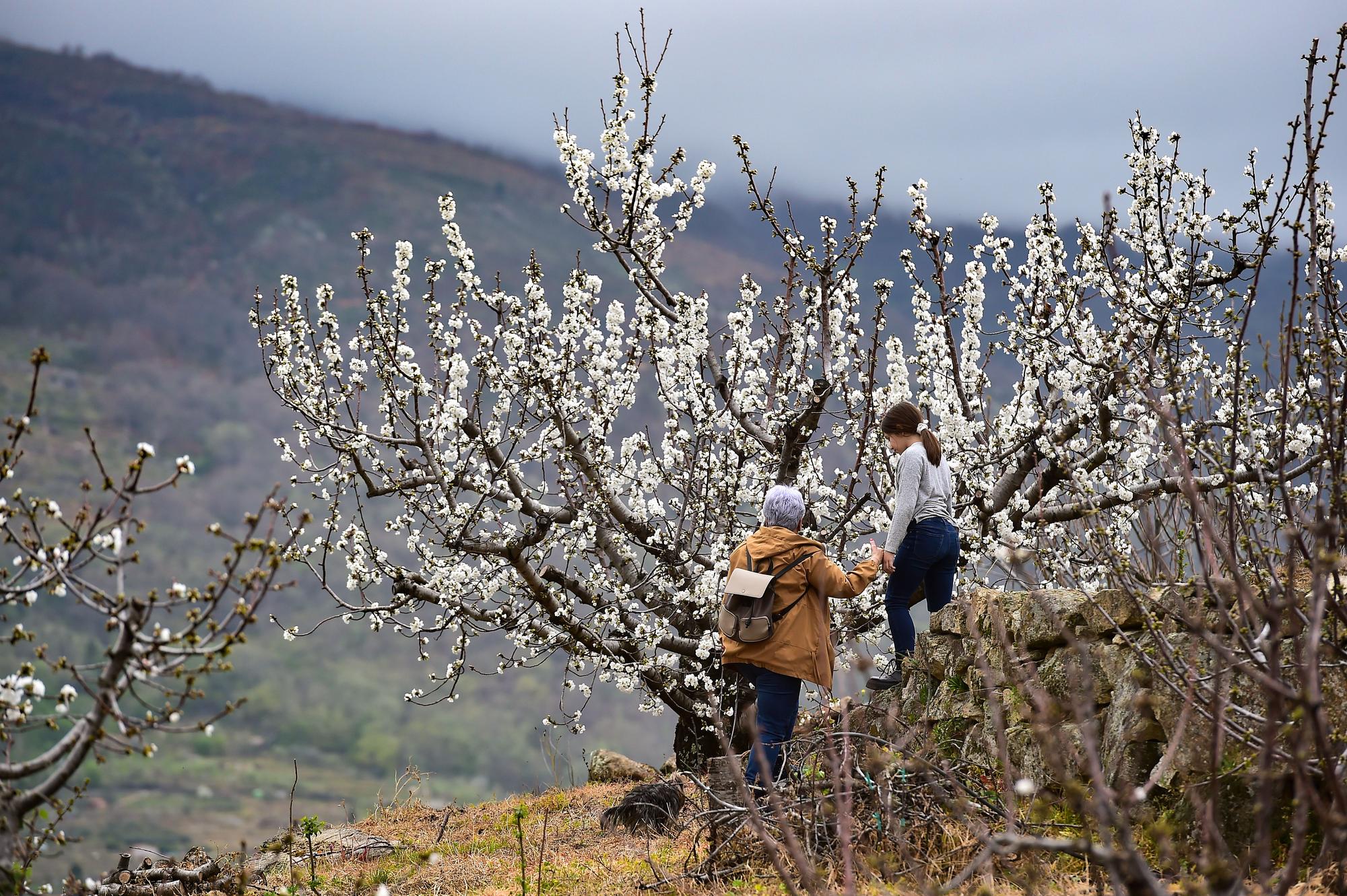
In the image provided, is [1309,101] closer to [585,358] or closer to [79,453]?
[585,358]

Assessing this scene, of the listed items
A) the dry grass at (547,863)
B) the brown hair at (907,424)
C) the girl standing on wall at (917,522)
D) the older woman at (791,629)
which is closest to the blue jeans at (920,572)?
the girl standing on wall at (917,522)

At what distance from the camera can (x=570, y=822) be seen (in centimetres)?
834

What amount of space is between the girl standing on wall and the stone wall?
26cm

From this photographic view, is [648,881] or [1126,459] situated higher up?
[1126,459]

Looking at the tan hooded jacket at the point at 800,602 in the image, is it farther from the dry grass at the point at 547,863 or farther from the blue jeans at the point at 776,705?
the dry grass at the point at 547,863

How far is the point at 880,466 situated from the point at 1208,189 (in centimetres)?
385

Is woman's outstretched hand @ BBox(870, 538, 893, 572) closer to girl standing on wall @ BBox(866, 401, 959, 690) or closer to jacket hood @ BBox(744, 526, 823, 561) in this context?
girl standing on wall @ BBox(866, 401, 959, 690)

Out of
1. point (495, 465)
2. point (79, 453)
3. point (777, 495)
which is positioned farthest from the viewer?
point (79, 453)

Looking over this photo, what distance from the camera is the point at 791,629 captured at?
6031 mm

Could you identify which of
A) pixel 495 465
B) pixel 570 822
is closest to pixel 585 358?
pixel 495 465

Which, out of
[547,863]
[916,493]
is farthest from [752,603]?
[547,863]

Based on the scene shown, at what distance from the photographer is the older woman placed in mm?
6000

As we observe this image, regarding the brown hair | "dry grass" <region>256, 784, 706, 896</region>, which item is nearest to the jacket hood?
the brown hair

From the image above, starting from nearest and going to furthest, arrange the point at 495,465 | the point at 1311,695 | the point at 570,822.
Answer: the point at 1311,695
the point at 570,822
the point at 495,465
